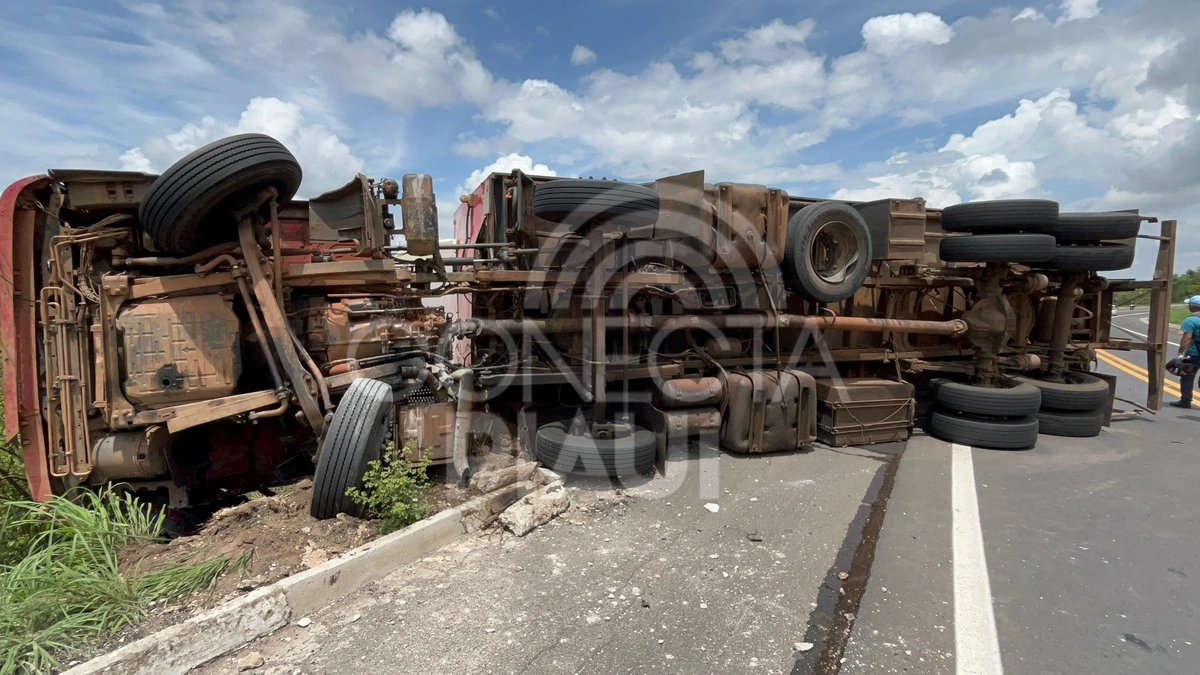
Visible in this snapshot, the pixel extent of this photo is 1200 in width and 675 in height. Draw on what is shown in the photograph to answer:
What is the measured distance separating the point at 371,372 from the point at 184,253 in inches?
57.5

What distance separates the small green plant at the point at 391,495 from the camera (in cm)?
348

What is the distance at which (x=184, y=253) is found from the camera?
3.96 m

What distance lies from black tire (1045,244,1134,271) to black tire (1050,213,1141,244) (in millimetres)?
157

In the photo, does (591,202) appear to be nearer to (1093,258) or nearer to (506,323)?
(506,323)

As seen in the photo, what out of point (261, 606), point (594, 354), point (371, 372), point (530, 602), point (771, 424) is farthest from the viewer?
point (771, 424)

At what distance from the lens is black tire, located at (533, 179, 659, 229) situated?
171 inches

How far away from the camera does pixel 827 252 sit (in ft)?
20.3

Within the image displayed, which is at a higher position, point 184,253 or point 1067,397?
point 184,253

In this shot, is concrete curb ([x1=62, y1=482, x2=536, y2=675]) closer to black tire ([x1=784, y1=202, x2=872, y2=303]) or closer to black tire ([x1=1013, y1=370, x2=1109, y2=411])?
black tire ([x1=784, y1=202, x2=872, y2=303])

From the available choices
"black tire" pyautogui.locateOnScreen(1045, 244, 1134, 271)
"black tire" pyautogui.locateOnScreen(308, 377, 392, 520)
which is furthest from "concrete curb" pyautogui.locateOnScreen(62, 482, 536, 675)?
"black tire" pyautogui.locateOnScreen(1045, 244, 1134, 271)

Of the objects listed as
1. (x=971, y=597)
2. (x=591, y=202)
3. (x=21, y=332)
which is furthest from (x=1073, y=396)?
(x=21, y=332)

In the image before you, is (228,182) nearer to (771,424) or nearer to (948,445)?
(771,424)

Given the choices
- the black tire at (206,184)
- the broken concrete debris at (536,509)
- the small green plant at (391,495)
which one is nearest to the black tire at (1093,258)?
the broken concrete debris at (536,509)

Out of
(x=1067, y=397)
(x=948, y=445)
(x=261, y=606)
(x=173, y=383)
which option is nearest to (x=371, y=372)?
(x=173, y=383)
